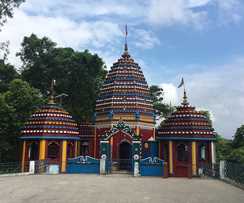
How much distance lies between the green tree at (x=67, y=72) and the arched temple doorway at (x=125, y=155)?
590 inches

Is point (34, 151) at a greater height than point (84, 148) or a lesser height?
lesser

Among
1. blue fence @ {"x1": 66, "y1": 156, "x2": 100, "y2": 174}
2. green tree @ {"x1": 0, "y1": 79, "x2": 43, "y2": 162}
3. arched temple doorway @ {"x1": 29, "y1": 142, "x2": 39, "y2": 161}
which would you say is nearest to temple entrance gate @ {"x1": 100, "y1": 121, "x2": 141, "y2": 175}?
blue fence @ {"x1": 66, "y1": 156, "x2": 100, "y2": 174}

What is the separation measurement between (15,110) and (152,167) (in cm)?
1444

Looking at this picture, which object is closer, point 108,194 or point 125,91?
point 108,194

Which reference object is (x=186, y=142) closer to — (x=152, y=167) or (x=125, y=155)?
(x=152, y=167)

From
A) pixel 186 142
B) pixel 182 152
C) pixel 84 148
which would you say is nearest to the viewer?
pixel 186 142

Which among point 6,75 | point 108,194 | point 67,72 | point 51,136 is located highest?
point 67,72

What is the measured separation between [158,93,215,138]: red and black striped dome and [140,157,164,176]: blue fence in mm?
2669

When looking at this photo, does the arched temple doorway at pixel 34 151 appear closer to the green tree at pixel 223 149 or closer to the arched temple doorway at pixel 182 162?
the arched temple doorway at pixel 182 162

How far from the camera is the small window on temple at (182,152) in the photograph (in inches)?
1075

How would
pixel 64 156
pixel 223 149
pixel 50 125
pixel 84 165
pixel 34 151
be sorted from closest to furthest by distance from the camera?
pixel 84 165 → pixel 64 156 → pixel 50 125 → pixel 34 151 → pixel 223 149

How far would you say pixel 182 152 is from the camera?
91.9 feet

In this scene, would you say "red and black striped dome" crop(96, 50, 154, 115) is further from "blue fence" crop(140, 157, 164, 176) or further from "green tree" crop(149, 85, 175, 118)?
"green tree" crop(149, 85, 175, 118)

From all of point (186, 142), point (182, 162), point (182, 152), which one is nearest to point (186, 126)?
point (186, 142)
